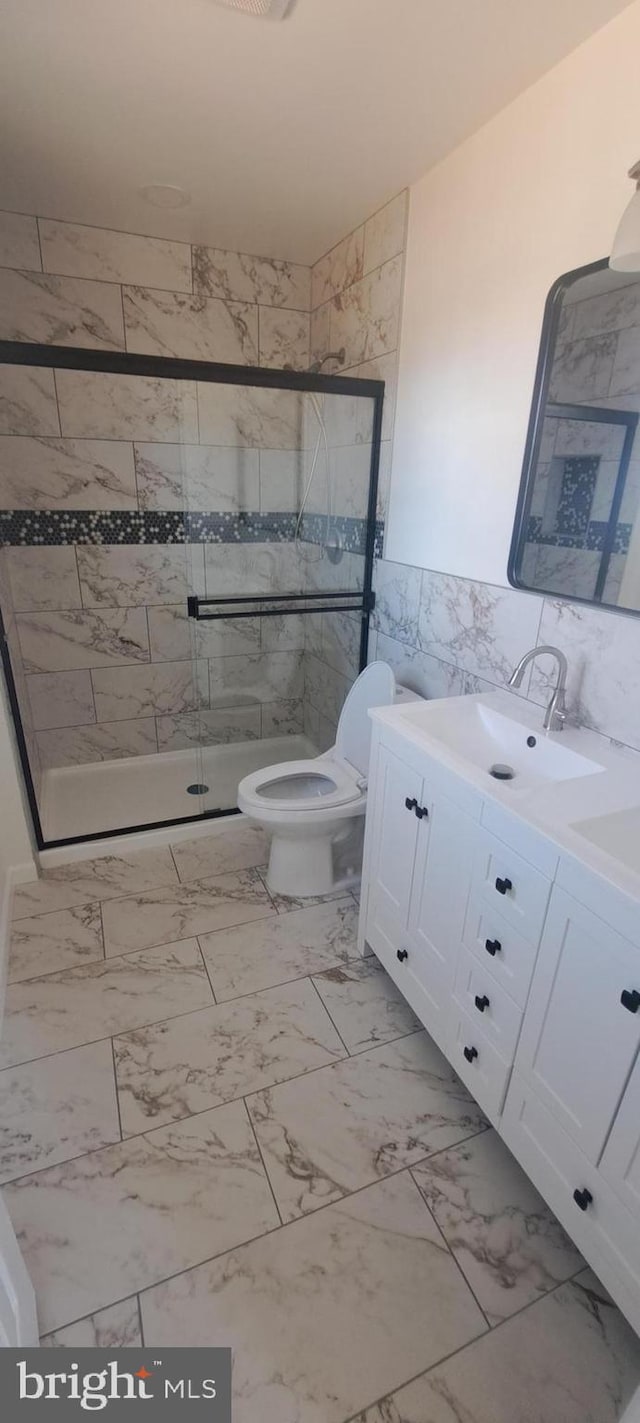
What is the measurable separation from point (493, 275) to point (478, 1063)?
211 cm

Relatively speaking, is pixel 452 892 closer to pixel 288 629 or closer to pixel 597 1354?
pixel 597 1354

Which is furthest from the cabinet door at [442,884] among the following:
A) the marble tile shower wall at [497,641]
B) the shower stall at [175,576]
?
the shower stall at [175,576]

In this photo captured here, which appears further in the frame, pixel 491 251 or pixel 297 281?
pixel 297 281

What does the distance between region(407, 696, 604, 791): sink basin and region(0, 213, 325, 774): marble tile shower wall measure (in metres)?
1.24

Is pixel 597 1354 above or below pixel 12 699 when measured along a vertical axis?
below

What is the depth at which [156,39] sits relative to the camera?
145 cm

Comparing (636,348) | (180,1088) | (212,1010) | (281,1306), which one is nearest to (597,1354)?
(281,1306)

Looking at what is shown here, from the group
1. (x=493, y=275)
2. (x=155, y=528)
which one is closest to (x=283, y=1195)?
(x=493, y=275)

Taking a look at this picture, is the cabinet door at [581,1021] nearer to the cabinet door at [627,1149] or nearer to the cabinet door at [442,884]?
the cabinet door at [627,1149]

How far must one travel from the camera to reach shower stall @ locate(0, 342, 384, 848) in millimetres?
2572

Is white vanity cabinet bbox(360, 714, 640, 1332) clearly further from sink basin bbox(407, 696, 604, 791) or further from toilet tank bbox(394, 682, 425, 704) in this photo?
toilet tank bbox(394, 682, 425, 704)

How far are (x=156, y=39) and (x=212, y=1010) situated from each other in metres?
2.51

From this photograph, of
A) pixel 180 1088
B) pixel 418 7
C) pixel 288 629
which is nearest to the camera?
pixel 418 7

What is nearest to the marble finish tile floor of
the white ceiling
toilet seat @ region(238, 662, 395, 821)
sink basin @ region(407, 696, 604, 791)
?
toilet seat @ region(238, 662, 395, 821)
